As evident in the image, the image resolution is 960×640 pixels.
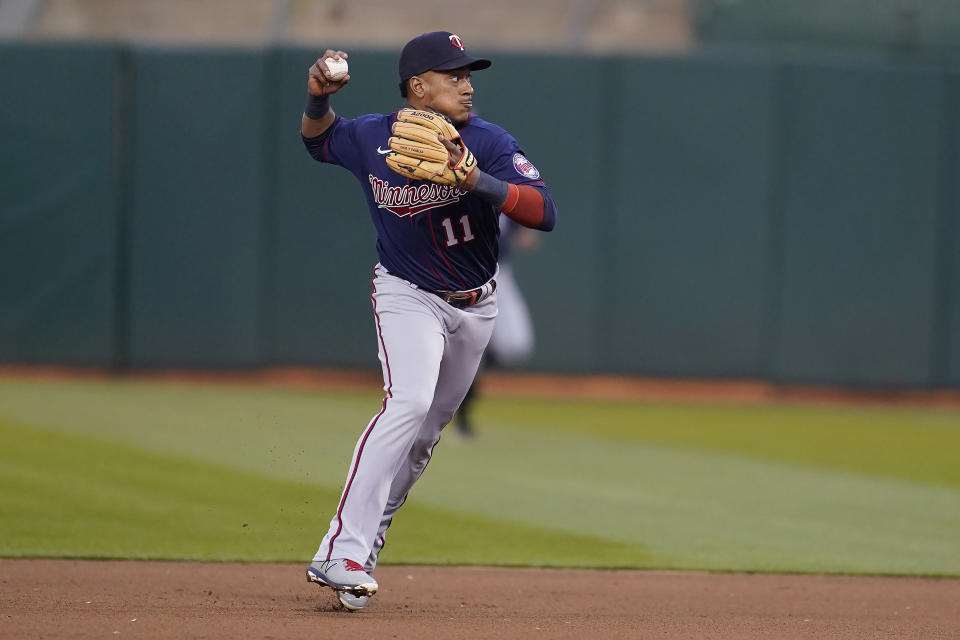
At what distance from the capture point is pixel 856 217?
13289 millimetres

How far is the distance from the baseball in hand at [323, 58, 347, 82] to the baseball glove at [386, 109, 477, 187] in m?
0.33

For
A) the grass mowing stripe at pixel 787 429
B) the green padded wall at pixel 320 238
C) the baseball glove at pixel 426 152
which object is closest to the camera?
the baseball glove at pixel 426 152

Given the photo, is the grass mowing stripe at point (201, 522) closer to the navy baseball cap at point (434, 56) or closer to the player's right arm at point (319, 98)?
the player's right arm at point (319, 98)

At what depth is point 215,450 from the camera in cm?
882

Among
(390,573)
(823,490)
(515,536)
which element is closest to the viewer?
(390,573)

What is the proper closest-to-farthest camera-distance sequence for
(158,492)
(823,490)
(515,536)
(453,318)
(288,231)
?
(453,318) < (515,536) < (158,492) < (823,490) < (288,231)

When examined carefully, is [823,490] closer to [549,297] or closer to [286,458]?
[286,458]

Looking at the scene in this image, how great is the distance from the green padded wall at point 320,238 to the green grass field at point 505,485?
1124mm

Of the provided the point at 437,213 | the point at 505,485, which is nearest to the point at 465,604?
the point at 437,213

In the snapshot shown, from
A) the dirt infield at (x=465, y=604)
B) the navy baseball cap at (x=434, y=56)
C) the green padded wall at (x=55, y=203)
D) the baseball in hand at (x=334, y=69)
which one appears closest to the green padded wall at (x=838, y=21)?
the green padded wall at (x=55, y=203)

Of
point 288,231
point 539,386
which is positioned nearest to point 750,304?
point 539,386

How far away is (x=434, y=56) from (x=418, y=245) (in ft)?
2.04

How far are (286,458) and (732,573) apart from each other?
146 inches

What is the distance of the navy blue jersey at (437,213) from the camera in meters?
4.65
